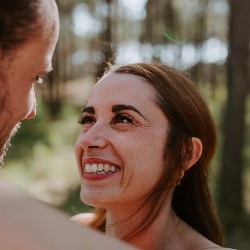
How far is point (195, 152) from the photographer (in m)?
2.77

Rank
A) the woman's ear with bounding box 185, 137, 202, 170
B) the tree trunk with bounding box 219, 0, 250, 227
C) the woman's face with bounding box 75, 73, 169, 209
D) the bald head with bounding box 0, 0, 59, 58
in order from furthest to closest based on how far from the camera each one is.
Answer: the tree trunk with bounding box 219, 0, 250, 227, the woman's ear with bounding box 185, 137, 202, 170, the woman's face with bounding box 75, 73, 169, 209, the bald head with bounding box 0, 0, 59, 58

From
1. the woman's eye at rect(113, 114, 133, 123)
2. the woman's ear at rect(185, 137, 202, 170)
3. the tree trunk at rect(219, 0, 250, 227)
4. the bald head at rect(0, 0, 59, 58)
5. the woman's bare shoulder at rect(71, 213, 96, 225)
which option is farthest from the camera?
the tree trunk at rect(219, 0, 250, 227)

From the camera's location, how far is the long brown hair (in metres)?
2.64

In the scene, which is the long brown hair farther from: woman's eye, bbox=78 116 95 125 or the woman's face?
woman's eye, bbox=78 116 95 125

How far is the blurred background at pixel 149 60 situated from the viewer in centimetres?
789

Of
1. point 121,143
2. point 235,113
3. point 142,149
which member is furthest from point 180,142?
point 235,113

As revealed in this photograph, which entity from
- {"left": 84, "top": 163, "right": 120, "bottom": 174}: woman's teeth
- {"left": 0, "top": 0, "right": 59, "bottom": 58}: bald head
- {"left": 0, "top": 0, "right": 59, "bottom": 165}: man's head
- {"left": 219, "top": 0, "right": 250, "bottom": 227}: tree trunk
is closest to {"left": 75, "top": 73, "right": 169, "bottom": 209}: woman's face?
{"left": 84, "top": 163, "right": 120, "bottom": 174}: woman's teeth

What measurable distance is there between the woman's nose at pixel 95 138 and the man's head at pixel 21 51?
27.1 inches

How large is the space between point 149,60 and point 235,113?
221 inches

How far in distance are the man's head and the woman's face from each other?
28.9 inches

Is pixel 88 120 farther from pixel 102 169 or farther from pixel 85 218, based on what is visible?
pixel 85 218

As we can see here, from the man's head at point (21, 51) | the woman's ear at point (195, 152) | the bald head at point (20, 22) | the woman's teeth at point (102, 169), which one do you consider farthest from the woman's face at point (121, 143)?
the bald head at point (20, 22)

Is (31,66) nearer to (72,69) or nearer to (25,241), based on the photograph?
(25,241)

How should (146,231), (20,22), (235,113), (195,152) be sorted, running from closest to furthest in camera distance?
(20,22) < (146,231) < (195,152) < (235,113)
